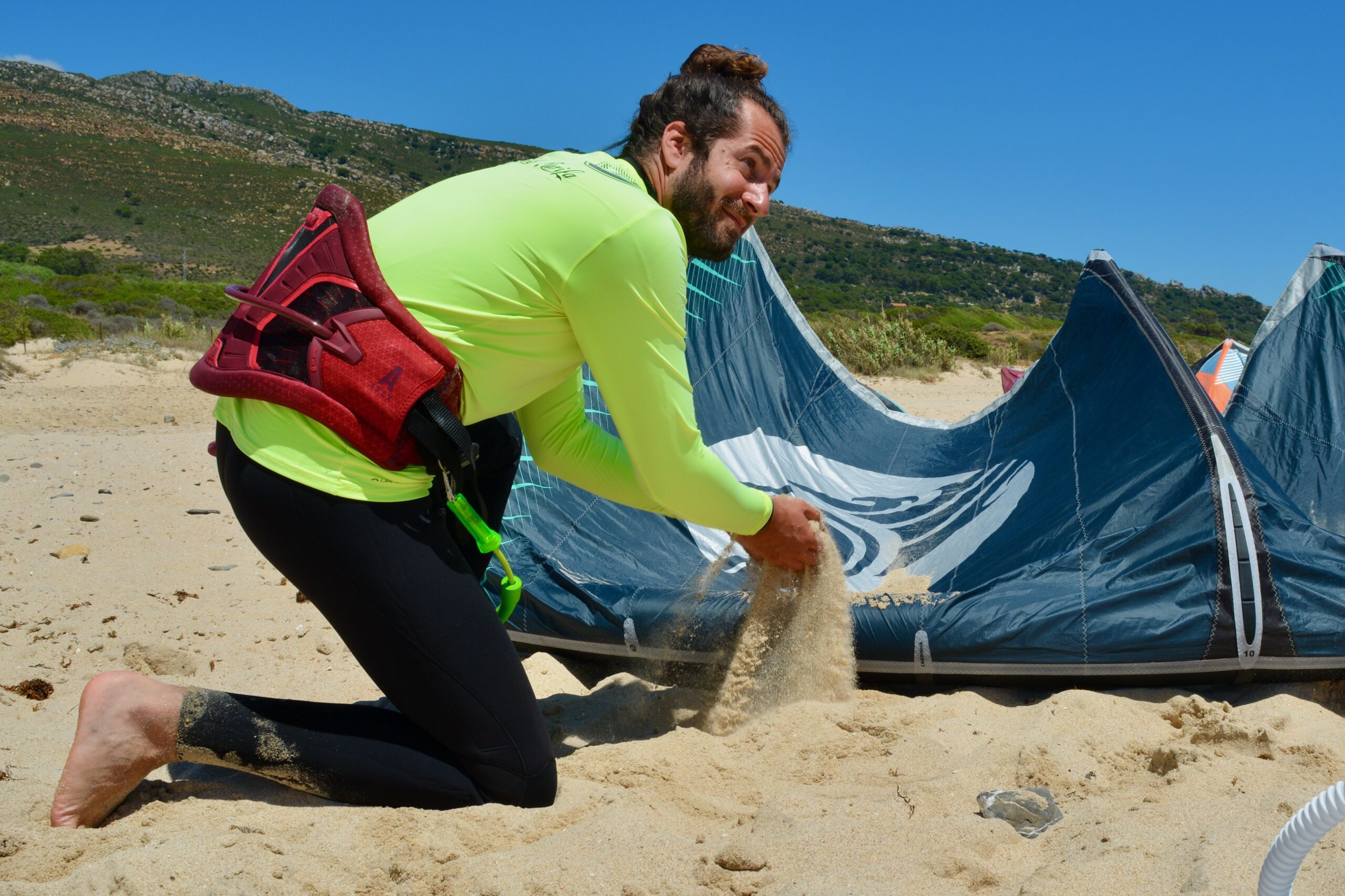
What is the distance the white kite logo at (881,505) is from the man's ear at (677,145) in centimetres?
130

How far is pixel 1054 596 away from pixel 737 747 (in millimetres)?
796

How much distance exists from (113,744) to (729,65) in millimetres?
1560

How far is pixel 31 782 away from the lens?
1.66 metres

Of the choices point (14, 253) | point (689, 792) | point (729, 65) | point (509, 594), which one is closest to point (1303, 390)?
point (729, 65)

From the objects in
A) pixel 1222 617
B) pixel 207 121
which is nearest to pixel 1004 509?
pixel 1222 617

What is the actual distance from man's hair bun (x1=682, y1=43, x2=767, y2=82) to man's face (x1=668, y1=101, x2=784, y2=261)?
103 millimetres

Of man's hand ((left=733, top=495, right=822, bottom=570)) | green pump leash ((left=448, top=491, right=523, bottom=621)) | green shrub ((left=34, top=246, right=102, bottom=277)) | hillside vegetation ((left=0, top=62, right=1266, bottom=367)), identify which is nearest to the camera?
green pump leash ((left=448, top=491, right=523, bottom=621))

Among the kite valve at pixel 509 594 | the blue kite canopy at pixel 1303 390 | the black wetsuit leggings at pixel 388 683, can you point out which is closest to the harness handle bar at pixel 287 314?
the black wetsuit leggings at pixel 388 683

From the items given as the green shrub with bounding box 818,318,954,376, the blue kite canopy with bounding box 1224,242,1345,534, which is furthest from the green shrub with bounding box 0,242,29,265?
the blue kite canopy with bounding box 1224,242,1345,534

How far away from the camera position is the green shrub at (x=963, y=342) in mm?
11602

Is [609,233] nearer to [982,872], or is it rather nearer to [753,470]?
[982,872]

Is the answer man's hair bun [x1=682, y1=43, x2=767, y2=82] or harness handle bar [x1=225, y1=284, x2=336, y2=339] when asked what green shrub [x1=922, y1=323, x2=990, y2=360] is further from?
harness handle bar [x1=225, y1=284, x2=336, y2=339]

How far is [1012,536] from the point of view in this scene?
2.57 metres

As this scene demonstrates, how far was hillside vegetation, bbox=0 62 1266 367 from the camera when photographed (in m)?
13.5
